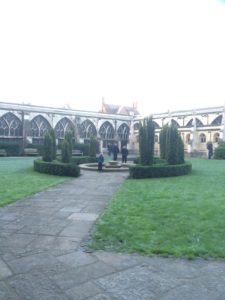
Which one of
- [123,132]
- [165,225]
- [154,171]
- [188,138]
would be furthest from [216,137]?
[165,225]

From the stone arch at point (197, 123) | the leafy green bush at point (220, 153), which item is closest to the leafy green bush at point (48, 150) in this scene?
the leafy green bush at point (220, 153)

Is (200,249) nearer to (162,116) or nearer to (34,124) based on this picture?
(34,124)

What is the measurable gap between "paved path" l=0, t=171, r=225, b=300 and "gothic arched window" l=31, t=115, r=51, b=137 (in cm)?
3492

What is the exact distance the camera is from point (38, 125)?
39812 mm

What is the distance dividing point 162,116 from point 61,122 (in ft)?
54.9

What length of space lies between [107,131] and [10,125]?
53.2 ft

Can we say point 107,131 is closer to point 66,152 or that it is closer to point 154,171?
point 66,152

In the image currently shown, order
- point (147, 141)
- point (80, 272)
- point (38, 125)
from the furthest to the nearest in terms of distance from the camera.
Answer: point (38, 125), point (147, 141), point (80, 272)

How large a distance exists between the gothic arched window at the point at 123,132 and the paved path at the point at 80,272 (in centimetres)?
4324

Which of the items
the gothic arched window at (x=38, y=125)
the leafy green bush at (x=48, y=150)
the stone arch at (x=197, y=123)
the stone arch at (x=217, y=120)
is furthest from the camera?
the stone arch at (x=197, y=123)

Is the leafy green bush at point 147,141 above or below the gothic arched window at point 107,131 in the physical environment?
below

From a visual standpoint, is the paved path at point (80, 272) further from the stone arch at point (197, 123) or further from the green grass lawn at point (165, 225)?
the stone arch at point (197, 123)

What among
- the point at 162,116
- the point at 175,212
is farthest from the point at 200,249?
the point at 162,116

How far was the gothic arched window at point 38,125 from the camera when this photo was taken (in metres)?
39.2
